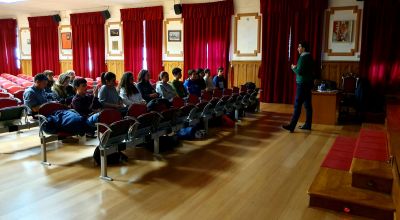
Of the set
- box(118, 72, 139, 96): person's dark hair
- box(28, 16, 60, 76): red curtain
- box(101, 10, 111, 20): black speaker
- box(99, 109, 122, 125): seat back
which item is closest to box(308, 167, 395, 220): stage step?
box(99, 109, 122, 125): seat back

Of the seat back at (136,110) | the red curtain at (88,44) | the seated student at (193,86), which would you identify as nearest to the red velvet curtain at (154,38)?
the red curtain at (88,44)

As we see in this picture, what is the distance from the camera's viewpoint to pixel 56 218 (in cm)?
283

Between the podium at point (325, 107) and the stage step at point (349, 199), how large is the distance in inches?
151

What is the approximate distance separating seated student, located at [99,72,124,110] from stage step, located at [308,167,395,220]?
3080mm

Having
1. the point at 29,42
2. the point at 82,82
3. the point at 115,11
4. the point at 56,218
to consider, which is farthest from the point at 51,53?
the point at 56,218

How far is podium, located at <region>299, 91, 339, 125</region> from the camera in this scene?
6.93 metres

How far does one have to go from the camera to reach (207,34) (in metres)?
10.6

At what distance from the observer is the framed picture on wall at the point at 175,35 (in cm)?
1130

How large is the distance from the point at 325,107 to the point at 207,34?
16.2 feet

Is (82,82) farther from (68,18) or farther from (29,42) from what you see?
(29,42)

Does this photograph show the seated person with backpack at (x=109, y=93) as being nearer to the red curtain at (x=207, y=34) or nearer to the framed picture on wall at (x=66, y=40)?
the red curtain at (x=207, y=34)

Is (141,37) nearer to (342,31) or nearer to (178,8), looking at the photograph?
(178,8)

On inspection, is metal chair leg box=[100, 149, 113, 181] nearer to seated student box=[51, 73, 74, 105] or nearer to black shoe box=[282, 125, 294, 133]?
seated student box=[51, 73, 74, 105]

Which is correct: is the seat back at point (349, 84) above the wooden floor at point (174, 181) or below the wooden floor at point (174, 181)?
above
